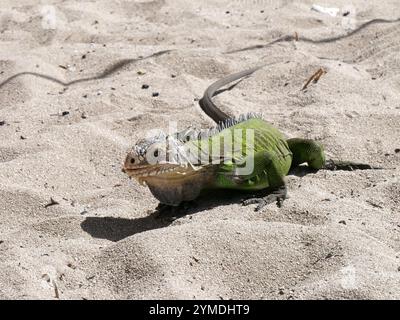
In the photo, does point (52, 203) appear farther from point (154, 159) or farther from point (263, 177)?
point (263, 177)

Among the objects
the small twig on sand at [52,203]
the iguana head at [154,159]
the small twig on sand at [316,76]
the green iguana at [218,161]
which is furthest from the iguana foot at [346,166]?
the small twig on sand at [52,203]

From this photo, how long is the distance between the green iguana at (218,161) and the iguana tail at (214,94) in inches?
36.9

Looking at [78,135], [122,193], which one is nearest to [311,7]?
[78,135]

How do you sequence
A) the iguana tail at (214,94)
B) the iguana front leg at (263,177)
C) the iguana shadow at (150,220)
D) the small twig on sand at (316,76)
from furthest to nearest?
the small twig on sand at (316,76)
the iguana tail at (214,94)
the iguana front leg at (263,177)
the iguana shadow at (150,220)

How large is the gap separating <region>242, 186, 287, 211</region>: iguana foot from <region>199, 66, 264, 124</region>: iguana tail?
148 centimetres

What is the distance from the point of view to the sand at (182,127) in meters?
3.95

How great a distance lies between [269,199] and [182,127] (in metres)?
1.68

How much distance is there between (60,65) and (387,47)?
3064 mm

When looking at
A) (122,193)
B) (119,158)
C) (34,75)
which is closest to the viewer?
(122,193)

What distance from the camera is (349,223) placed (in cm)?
441


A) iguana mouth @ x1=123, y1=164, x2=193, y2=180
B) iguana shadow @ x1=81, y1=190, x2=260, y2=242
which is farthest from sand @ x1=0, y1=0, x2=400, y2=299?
iguana mouth @ x1=123, y1=164, x2=193, y2=180

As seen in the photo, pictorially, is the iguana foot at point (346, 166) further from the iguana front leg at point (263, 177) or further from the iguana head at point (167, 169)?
the iguana head at point (167, 169)

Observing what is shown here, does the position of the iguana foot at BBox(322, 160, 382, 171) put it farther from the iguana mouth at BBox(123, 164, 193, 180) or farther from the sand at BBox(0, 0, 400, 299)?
the iguana mouth at BBox(123, 164, 193, 180)

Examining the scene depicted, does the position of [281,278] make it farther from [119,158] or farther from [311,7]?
[311,7]
